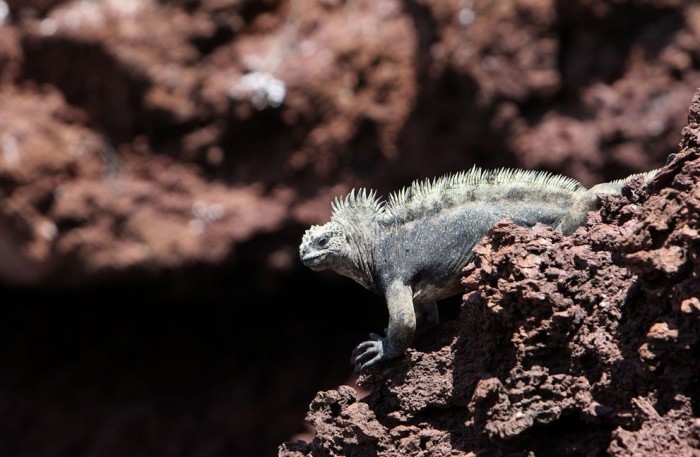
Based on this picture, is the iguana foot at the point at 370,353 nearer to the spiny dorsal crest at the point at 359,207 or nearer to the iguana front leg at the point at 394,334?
the iguana front leg at the point at 394,334

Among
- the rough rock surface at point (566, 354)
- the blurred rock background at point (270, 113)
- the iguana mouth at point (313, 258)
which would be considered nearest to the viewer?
the rough rock surface at point (566, 354)

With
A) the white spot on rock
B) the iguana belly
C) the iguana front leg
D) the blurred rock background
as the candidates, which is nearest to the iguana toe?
the iguana front leg

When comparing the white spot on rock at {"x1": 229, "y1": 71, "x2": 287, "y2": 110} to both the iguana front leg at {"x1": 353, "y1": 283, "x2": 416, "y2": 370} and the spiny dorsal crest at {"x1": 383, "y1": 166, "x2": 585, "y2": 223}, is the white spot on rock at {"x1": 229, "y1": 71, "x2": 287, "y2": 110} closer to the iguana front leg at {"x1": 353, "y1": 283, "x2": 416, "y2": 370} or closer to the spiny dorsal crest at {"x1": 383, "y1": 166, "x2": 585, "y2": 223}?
the spiny dorsal crest at {"x1": 383, "y1": 166, "x2": 585, "y2": 223}

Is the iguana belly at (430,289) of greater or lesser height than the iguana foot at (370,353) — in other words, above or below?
above

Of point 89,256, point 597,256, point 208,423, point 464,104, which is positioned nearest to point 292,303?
point 208,423

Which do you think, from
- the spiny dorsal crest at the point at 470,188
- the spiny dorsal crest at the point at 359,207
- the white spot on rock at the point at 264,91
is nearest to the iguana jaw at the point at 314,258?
the spiny dorsal crest at the point at 359,207

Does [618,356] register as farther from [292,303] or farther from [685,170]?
[292,303]

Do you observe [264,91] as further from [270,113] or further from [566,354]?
[566,354]
